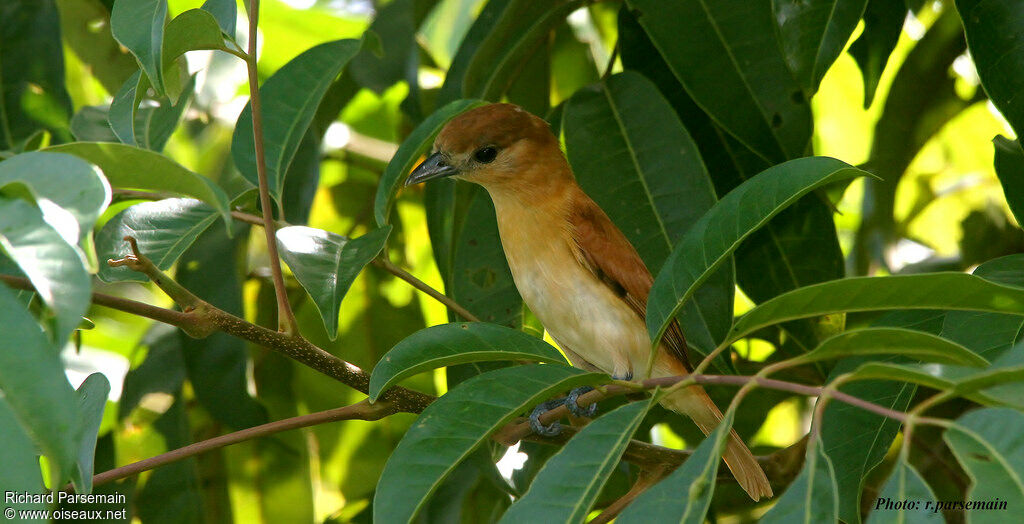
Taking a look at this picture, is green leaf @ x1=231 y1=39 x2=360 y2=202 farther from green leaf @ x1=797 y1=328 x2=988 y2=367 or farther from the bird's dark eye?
green leaf @ x1=797 y1=328 x2=988 y2=367

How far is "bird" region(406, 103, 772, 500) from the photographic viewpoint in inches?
110

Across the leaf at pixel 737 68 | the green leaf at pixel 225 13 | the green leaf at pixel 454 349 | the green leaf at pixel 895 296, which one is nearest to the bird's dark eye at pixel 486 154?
the leaf at pixel 737 68

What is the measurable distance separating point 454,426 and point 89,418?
0.55 m

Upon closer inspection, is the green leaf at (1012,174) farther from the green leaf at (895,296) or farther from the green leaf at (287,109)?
the green leaf at (287,109)

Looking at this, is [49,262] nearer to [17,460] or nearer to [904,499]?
[17,460]

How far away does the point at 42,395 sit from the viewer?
43.8 inches

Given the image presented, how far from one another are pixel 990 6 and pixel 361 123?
231cm

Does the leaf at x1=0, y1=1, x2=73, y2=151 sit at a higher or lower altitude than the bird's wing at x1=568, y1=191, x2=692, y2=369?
higher

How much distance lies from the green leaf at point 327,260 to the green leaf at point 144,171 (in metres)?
0.35

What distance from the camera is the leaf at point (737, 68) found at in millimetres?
2277

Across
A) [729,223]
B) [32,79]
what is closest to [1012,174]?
[729,223]

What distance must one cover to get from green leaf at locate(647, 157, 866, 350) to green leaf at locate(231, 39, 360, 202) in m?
0.86

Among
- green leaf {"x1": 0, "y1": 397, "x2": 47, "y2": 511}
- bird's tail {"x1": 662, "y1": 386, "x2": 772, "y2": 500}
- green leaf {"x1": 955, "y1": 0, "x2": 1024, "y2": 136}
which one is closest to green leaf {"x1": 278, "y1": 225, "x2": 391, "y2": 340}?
green leaf {"x1": 0, "y1": 397, "x2": 47, "y2": 511}

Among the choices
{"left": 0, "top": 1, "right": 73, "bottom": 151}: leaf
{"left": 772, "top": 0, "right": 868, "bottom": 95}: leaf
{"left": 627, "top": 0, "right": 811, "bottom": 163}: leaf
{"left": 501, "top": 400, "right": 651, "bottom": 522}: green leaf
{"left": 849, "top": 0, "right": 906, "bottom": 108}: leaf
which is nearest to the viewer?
{"left": 501, "top": 400, "right": 651, "bottom": 522}: green leaf
